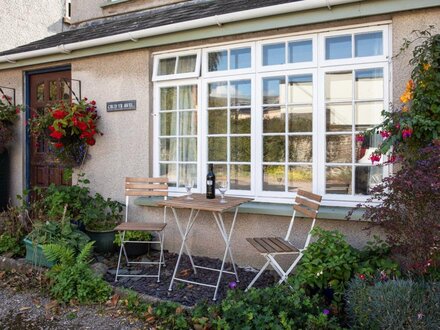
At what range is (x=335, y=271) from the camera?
382cm

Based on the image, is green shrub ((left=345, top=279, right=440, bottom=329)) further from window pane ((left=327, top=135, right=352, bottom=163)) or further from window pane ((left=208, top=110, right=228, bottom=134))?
window pane ((left=208, top=110, right=228, bottom=134))

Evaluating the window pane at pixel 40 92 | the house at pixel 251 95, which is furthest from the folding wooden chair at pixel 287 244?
the window pane at pixel 40 92

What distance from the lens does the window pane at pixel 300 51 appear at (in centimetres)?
490

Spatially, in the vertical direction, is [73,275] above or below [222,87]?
below

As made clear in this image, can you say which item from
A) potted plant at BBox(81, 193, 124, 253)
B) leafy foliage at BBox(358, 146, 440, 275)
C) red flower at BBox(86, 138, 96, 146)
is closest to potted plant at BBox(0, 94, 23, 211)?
red flower at BBox(86, 138, 96, 146)

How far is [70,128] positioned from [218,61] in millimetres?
2485

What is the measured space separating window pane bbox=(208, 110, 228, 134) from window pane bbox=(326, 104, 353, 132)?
1400 mm

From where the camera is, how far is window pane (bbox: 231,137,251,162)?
530cm

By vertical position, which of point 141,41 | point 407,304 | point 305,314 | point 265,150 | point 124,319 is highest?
point 141,41

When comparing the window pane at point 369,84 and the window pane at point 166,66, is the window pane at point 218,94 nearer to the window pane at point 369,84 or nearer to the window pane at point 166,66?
the window pane at point 166,66

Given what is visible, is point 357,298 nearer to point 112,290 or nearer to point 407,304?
point 407,304

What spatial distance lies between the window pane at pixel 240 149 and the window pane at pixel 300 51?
46.5 inches

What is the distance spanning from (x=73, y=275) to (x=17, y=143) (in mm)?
4252

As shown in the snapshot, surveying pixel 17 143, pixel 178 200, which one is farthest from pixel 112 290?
pixel 17 143
